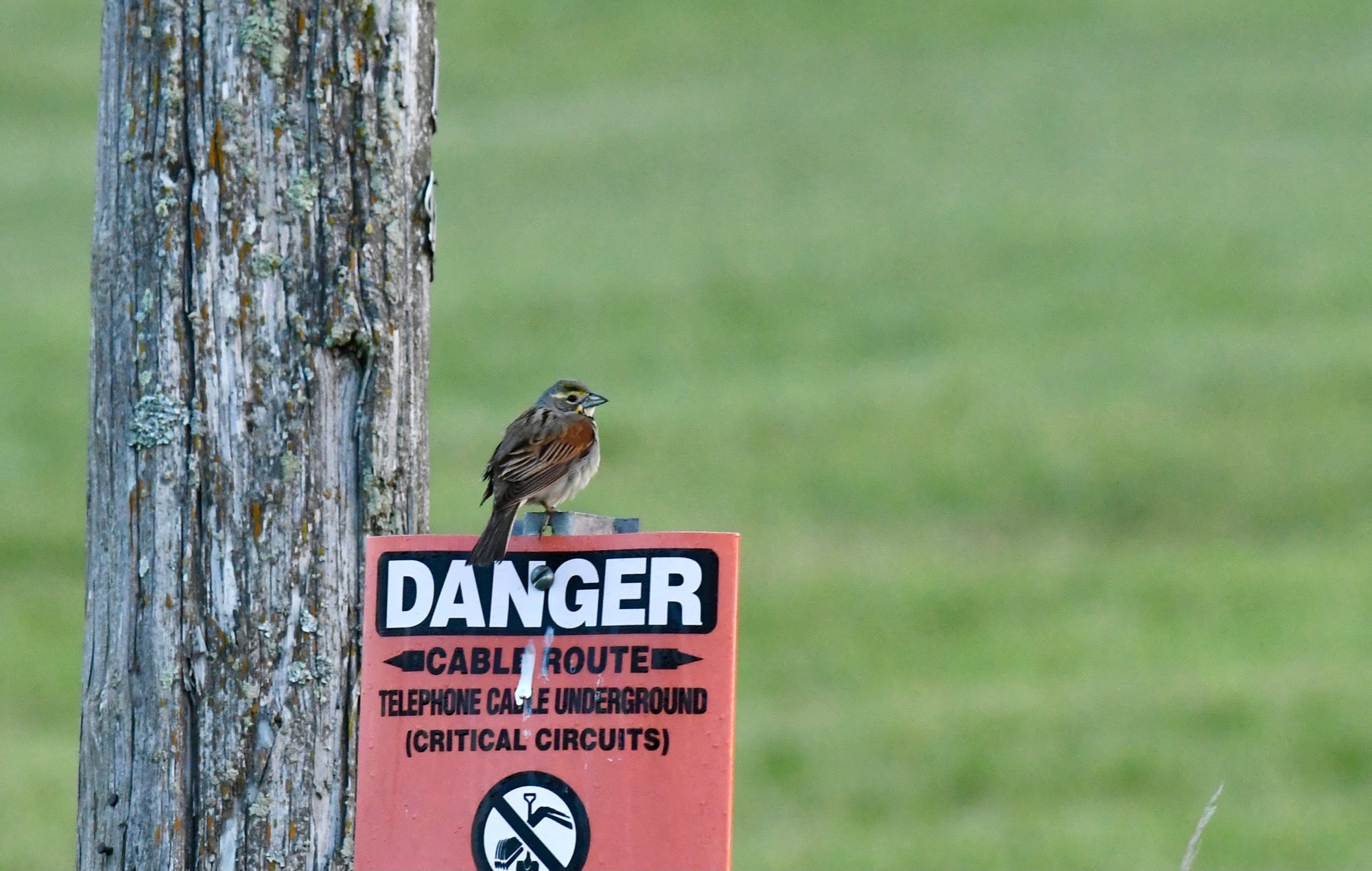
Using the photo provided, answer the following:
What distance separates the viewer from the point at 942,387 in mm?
24109

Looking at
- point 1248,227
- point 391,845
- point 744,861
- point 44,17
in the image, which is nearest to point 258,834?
point 391,845

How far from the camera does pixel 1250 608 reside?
17.8m

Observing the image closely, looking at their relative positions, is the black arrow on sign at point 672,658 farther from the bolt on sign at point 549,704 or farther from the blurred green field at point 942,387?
the blurred green field at point 942,387

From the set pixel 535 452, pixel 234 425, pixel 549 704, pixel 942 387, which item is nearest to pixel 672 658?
pixel 549 704

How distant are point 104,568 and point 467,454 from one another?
18238 millimetres

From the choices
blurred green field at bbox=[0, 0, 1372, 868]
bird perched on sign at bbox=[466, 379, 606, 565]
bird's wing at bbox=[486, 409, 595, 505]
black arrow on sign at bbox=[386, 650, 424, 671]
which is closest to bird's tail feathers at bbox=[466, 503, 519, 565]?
black arrow on sign at bbox=[386, 650, 424, 671]

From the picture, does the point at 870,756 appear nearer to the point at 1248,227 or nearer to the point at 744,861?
the point at 744,861

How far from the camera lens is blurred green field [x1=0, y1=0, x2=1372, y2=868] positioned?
573 inches

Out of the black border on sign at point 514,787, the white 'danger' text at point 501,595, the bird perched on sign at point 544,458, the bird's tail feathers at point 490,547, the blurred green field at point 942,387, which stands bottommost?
the black border on sign at point 514,787

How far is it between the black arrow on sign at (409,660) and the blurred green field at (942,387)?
8.75 meters

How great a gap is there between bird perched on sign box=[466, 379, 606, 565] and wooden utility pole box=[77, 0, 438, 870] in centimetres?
126

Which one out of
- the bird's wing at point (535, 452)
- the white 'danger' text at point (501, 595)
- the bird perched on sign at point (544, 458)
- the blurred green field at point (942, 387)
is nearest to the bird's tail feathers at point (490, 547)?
the white 'danger' text at point (501, 595)

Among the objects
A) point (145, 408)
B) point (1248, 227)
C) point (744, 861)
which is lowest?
point (744, 861)

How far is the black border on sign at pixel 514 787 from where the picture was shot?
13.4 feet
